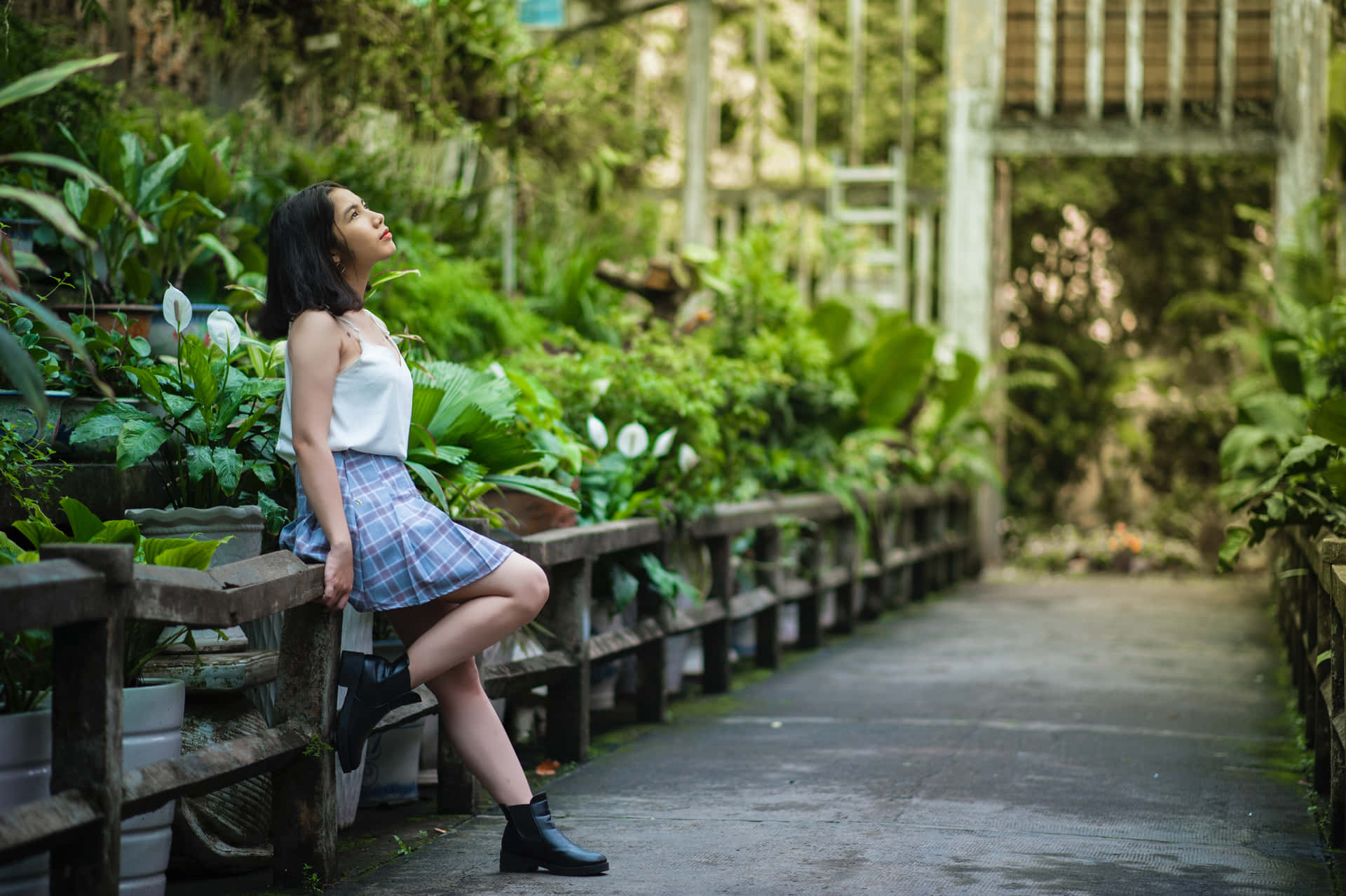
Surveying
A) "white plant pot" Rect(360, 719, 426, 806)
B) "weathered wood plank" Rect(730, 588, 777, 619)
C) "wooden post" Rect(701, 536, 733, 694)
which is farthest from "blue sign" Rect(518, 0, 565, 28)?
"white plant pot" Rect(360, 719, 426, 806)

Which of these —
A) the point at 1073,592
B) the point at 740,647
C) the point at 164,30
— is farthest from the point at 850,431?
the point at 164,30

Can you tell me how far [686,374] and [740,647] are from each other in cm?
189

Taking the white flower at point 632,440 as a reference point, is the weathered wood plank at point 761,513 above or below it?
below

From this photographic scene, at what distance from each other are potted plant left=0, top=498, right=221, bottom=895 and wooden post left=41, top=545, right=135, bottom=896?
15 centimetres

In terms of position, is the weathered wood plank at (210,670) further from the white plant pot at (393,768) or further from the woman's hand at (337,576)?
the white plant pot at (393,768)

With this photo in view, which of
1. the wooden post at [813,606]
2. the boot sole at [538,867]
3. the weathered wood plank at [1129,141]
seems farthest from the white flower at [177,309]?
the weathered wood plank at [1129,141]

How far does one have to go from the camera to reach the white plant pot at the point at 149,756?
8.83ft

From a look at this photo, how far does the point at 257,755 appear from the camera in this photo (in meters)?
2.84

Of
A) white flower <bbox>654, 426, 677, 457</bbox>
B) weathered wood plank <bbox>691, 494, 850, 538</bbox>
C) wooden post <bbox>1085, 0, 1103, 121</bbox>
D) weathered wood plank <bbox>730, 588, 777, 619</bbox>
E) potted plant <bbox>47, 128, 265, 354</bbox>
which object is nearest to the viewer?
potted plant <bbox>47, 128, 265, 354</bbox>

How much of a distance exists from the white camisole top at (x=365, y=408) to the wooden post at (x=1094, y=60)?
8.94m

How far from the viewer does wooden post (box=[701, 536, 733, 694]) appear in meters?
5.86

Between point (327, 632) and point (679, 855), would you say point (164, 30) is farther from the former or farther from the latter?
point (679, 855)

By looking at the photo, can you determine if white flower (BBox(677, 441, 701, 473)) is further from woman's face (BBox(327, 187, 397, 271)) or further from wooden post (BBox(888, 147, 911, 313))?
wooden post (BBox(888, 147, 911, 313))

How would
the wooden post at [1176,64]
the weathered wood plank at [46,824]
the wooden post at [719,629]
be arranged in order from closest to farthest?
the weathered wood plank at [46,824]
the wooden post at [719,629]
the wooden post at [1176,64]
